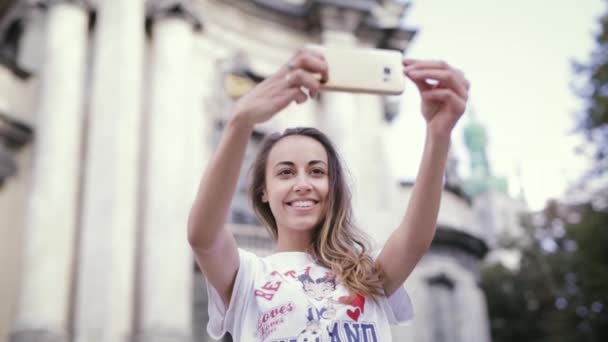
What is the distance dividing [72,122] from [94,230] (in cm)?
164

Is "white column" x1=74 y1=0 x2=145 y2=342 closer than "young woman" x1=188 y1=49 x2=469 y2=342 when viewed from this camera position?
No

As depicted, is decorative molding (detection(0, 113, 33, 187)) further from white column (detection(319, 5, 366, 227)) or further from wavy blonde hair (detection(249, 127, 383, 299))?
wavy blonde hair (detection(249, 127, 383, 299))

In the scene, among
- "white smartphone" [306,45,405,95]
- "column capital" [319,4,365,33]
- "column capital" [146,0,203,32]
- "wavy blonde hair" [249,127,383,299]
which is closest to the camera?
"white smartphone" [306,45,405,95]

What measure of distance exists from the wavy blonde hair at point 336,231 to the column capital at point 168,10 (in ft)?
31.6

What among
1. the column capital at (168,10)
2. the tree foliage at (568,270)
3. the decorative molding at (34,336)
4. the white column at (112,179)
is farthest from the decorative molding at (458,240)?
the decorative molding at (34,336)

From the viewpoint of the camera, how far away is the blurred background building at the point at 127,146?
30.4ft

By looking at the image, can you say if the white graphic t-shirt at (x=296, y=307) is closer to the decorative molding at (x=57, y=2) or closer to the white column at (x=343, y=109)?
the decorative molding at (x=57, y=2)

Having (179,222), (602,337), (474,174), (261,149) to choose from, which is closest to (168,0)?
(179,222)

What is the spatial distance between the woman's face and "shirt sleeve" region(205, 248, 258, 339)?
19 cm

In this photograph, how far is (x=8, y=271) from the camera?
9750 mm

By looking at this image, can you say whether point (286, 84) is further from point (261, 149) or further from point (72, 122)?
point (72, 122)

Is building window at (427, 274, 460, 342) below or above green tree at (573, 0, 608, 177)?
below

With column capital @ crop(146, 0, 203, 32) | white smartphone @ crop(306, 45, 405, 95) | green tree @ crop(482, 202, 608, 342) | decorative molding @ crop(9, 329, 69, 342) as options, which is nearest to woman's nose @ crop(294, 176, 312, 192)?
white smartphone @ crop(306, 45, 405, 95)

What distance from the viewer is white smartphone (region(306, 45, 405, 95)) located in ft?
6.30
